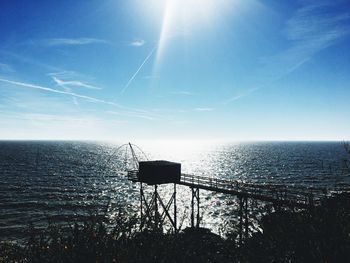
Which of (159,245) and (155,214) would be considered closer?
(159,245)

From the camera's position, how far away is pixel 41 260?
805cm

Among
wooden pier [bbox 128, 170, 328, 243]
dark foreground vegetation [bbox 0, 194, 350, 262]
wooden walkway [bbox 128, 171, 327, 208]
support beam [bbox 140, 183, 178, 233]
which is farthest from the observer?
wooden walkway [bbox 128, 171, 327, 208]

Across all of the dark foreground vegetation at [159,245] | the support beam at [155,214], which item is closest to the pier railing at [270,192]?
the support beam at [155,214]

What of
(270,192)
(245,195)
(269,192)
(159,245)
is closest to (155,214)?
(159,245)

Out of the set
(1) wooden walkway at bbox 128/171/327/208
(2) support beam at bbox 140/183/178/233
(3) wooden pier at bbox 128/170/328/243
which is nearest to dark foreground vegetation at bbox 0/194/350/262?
(2) support beam at bbox 140/183/178/233

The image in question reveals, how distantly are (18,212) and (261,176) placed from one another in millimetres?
61526

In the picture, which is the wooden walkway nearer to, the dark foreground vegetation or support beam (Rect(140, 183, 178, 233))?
support beam (Rect(140, 183, 178, 233))

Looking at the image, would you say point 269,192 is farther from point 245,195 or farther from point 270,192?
point 245,195

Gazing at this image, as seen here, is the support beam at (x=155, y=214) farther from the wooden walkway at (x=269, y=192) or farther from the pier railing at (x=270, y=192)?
the pier railing at (x=270, y=192)

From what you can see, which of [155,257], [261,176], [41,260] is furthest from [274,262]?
[261,176]

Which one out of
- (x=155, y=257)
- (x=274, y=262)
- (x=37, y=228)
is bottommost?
(x=37, y=228)

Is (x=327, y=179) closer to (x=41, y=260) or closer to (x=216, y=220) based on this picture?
(x=216, y=220)

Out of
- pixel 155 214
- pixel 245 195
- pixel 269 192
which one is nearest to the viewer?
pixel 155 214

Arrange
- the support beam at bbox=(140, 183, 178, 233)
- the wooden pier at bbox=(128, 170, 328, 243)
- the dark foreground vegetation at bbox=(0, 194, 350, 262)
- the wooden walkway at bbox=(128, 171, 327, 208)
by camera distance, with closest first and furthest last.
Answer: the dark foreground vegetation at bbox=(0, 194, 350, 262)
the support beam at bbox=(140, 183, 178, 233)
the wooden pier at bbox=(128, 170, 328, 243)
the wooden walkway at bbox=(128, 171, 327, 208)
